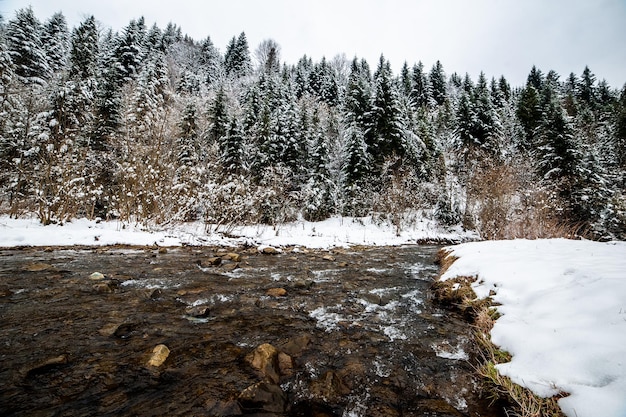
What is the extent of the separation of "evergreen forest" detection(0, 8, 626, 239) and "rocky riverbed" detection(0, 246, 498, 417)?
6844 mm

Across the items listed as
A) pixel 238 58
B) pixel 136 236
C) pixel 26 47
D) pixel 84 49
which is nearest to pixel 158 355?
pixel 136 236

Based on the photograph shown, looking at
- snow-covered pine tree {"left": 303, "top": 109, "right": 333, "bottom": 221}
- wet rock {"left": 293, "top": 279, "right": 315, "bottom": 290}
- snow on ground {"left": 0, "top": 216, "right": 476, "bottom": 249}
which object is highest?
snow-covered pine tree {"left": 303, "top": 109, "right": 333, "bottom": 221}

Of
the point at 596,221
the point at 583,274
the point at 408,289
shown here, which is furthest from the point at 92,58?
the point at 596,221

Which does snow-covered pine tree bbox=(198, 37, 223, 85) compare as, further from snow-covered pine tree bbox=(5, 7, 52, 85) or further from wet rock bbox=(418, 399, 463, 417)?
wet rock bbox=(418, 399, 463, 417)

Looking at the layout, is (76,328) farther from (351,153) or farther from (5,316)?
(351,153)

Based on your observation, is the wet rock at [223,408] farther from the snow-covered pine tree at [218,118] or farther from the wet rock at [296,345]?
the snow-covered pine tree at [218,118]

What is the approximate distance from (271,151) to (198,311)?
2161 centimetres

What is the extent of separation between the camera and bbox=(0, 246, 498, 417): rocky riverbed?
203cm

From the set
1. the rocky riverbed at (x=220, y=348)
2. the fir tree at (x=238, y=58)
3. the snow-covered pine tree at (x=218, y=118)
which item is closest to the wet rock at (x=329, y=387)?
the rocky riverbed at (x=220, y=348)

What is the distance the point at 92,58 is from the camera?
2434 centimetres

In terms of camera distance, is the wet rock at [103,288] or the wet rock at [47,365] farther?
the wet rock at [103,288]

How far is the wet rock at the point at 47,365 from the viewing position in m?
2.15

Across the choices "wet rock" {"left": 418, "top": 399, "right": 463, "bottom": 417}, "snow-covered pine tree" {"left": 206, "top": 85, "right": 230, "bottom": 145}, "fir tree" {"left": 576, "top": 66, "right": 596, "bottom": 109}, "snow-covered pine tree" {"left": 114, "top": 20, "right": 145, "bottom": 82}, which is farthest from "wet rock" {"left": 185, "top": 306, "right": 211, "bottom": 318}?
"fir tree" {"left": 576, "top": 66, "right": 596, "bottom": 109}

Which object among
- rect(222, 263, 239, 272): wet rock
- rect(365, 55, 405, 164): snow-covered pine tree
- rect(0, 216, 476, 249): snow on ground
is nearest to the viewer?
rect(222, 263, 239, 272): wet rock
